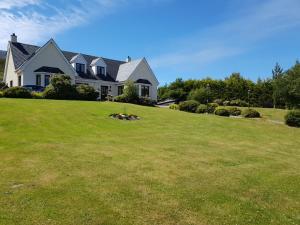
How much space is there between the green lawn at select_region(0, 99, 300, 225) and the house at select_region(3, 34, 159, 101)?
80.3 ft

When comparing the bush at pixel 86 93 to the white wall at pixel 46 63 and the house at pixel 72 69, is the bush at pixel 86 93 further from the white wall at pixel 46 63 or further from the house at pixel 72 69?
the white wall at pixel 46 63

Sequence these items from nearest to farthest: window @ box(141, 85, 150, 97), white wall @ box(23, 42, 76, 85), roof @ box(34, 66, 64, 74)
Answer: white wall @ box(23, 42, 76, 85)
roof @ box(34, 66, 64, 74)
window @ box(141, 85, 150, 97)

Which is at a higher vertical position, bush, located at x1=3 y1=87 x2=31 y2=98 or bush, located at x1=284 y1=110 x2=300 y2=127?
bush, located at x1=3 y1=87 x2=31 y2=98

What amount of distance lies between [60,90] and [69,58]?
1614 cm

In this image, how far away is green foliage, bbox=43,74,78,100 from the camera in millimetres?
37312

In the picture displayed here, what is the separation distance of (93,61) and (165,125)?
108ft

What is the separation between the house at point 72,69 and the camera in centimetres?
4472

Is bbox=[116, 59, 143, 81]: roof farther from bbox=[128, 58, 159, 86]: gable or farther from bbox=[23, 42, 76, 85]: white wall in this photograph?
bbox=[23, 42, 76, 85]: white wall

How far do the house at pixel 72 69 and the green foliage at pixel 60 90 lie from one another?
6.37m

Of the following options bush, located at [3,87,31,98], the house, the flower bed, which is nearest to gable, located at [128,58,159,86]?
the house

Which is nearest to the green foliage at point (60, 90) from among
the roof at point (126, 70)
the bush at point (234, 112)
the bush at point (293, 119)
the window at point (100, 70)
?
the window at point (100, 70)

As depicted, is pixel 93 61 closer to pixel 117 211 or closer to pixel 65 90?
pixel 65 90

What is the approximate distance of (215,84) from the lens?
66.1m

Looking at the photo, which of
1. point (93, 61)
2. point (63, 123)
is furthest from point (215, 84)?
point (63, 123)
